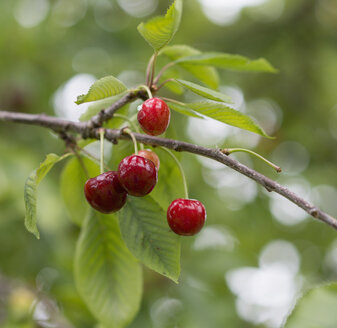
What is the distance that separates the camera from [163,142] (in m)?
1.52

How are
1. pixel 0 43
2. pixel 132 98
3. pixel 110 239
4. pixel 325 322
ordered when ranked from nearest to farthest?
pixel 325 322, pixel 132 98, pixel 110 239, pixel 0 43

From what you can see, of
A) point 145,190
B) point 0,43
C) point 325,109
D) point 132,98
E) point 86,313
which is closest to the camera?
point 145,190

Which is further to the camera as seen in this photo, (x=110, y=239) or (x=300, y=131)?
(x=300, y=131)

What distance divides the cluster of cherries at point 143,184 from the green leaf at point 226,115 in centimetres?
12

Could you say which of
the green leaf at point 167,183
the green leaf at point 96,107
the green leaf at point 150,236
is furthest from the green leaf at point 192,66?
the green leaf at point 150,236

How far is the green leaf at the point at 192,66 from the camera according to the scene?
2.00 metres

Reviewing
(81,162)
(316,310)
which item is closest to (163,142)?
(81,162)

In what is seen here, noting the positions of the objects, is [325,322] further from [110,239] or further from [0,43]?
[0,43]

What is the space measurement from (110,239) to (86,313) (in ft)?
4.35

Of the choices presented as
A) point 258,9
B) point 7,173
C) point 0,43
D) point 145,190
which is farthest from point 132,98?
point 258,9

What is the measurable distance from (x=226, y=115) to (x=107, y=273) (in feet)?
3.09

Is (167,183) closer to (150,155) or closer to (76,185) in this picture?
(150,155)

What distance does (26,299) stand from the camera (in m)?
3.29

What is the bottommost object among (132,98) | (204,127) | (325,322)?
(325,322)
